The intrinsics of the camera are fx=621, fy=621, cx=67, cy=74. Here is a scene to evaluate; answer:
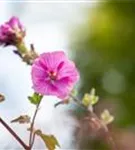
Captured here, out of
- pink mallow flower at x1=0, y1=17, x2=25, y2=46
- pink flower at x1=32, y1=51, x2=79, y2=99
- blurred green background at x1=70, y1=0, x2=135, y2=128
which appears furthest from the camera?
blurred green background at x1=70, y1=0, x2=135, y2=128

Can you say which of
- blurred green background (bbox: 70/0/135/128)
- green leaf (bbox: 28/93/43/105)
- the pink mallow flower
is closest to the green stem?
the pink mallow flower

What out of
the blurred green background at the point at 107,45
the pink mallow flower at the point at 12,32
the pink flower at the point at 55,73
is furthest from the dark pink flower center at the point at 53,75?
the blurred green background at the point at 107,45

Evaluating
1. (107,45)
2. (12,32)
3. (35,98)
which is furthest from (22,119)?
(107,45)

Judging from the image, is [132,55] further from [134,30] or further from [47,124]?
[47,124]

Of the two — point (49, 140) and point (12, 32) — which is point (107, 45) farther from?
point (49, 140)

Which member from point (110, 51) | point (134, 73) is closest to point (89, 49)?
point (110, 51)

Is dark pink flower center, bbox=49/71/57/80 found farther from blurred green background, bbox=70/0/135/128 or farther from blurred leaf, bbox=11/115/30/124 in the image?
blurred green background, bbox=70/0/135/128

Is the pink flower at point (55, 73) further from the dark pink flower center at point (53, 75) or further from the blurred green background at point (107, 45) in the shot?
the blurred green background at point (107, 45)
